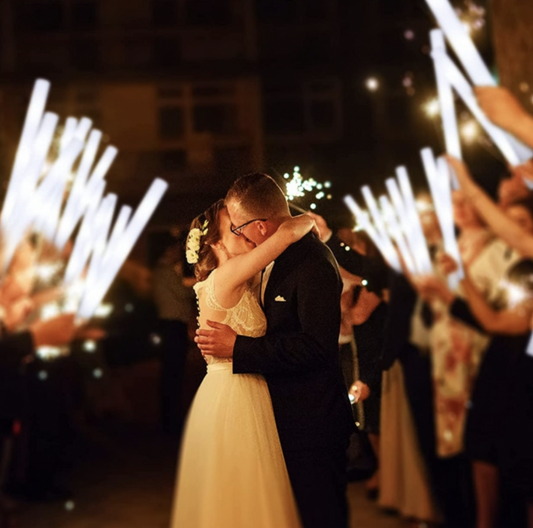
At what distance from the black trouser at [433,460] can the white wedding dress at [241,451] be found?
1.39 m

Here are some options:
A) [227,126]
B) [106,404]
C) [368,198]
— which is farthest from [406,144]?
[368,198]

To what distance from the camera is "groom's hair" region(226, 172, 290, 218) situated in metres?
2.61

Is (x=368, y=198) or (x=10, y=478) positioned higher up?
(x=368, y=198)

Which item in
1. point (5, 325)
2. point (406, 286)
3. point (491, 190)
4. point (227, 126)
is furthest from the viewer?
point (227, 126)

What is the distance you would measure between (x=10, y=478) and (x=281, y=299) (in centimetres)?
305

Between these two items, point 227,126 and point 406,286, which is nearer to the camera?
point 406,286

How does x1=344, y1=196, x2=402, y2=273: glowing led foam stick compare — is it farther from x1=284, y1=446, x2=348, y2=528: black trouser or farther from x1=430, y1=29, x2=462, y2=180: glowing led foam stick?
x1=284, y1=446, x2=348, y2=528: black trouser

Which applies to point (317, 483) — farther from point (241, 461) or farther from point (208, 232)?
point (208, 232)

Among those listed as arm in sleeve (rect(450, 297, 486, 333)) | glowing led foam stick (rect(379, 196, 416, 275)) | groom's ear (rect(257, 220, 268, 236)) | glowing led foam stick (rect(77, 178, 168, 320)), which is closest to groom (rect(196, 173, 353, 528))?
groom's ear (rect(257, 220, 268, 236))

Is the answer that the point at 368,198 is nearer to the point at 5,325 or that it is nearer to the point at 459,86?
the point at 459,86

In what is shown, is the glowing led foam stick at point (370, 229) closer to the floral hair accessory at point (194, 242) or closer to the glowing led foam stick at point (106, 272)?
the floral hair accessory at point (194, 242)

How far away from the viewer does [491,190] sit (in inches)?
248

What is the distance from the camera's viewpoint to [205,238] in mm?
2688

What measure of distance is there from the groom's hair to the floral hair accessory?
15 centimetres
